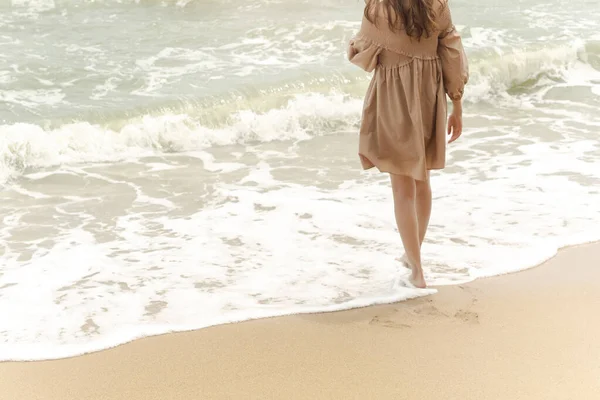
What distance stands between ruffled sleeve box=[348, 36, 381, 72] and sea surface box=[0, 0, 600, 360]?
1.15m

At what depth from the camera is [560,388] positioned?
3.12m

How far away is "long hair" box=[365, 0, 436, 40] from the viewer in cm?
352

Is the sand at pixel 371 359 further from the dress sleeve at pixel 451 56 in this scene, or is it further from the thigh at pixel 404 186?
the dress sleeve at pixel 451 56

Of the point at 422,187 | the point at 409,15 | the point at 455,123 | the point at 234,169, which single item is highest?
the point at 409,15

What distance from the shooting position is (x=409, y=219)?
399 centimetres

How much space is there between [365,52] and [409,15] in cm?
28

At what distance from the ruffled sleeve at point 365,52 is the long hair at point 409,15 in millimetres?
129

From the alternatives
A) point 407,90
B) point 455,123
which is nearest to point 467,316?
point 455,123

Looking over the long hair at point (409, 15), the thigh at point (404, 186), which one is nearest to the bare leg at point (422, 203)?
the thigh at point (404, 186)

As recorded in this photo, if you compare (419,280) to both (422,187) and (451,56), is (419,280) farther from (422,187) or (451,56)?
(451,56)

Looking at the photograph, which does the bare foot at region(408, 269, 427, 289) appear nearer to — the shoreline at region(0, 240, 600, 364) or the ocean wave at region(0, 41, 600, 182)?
the shoreline at region(0, 240, 600, 364)

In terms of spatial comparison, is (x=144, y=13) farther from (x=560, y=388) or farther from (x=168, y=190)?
(x=560, y=388)

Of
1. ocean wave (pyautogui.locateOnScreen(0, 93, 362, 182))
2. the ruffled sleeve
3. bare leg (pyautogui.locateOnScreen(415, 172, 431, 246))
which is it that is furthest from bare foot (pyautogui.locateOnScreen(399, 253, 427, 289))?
ocean wave (pyautogui.locateOnScreen(0, 93, 362, 182))

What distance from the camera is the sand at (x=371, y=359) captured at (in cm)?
315
